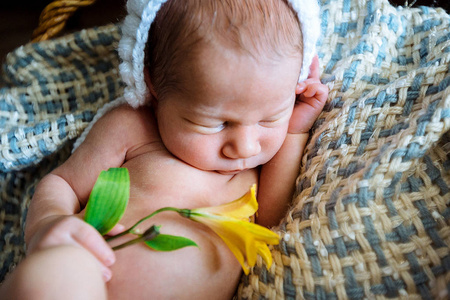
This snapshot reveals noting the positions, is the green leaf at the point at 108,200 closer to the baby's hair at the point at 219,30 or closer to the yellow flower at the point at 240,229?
the yellow flower at the point at 240,229

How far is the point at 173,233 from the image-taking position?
0.93m

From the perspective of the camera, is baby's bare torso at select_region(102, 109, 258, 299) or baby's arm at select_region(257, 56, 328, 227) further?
baby's arm at select_region(257, 56, 328, 227)

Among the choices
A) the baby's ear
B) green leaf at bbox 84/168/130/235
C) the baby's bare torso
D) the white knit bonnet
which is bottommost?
the baby's bare torso

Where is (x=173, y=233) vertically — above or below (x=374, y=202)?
below

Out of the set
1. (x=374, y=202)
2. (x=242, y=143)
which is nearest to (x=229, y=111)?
(x=242, y=143)

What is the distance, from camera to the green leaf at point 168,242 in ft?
2.55

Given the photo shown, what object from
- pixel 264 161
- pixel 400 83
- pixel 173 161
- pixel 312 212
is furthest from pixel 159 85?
pixel 400 83

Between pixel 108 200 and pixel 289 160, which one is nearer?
pixel 108 200

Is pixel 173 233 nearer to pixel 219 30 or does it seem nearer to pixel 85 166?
pixel 85 166

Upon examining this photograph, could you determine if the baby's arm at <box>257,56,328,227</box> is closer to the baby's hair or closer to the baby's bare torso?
the baby's bare torso

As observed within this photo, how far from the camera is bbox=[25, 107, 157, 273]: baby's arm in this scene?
3.12 ft

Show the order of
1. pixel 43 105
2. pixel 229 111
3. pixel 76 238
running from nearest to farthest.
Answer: pixel 76 238 < pixel 229 111 < pixel 43 105

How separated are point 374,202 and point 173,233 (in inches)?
15.8

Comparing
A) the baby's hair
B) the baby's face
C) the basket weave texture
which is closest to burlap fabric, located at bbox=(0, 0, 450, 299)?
the basket weave texture
